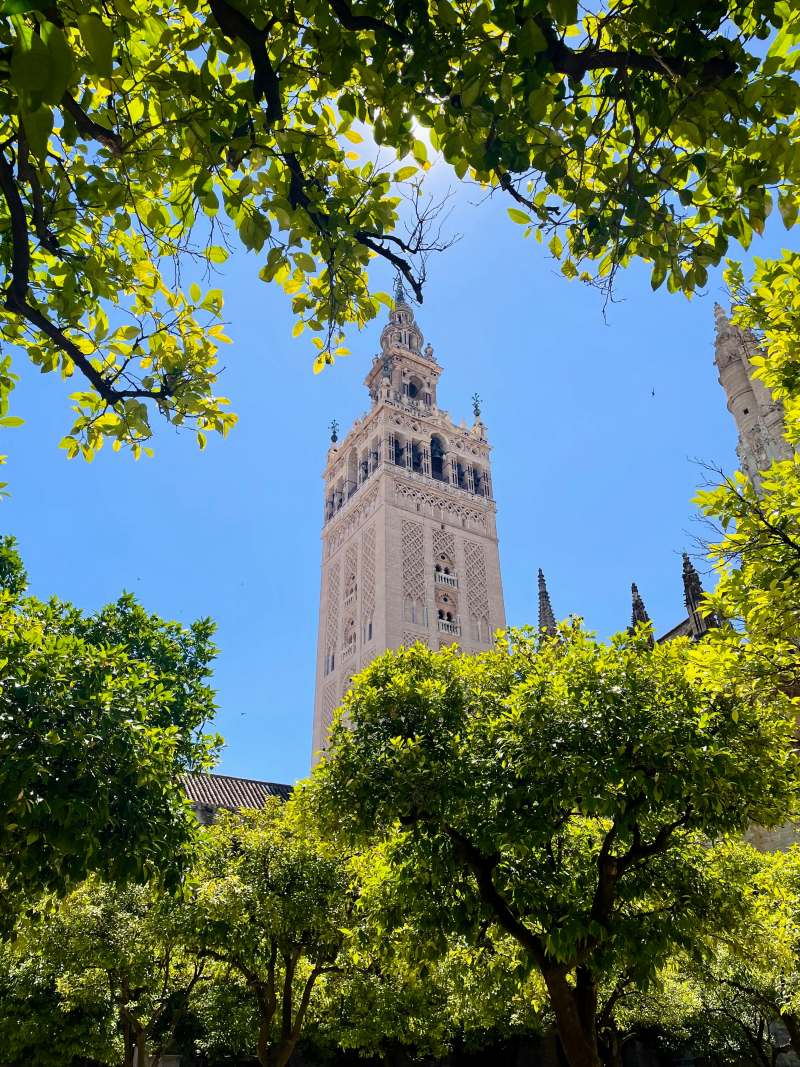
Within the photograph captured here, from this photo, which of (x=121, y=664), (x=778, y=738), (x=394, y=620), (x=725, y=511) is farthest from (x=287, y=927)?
(x=394, y=620)

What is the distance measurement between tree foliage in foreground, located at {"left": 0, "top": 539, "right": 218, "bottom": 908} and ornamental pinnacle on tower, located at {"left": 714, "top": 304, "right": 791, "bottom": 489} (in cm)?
2372

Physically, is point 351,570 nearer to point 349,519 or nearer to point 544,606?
point 349,519

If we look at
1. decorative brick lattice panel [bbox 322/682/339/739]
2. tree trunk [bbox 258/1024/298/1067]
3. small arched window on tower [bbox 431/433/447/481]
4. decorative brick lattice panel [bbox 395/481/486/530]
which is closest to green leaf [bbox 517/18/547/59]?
tree trunk [bbox 258/1024/298/1067]

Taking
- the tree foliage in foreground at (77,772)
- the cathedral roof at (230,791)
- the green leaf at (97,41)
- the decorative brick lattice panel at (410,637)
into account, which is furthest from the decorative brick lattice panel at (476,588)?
the green leaf at (97,41)

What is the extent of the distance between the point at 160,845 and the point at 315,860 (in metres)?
8.15

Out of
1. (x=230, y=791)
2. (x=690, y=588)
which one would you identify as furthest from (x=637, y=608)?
(x=230, y=791)

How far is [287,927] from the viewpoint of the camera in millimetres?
14781

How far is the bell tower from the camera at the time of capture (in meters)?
43.6

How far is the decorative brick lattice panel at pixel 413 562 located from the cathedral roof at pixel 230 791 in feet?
42.1

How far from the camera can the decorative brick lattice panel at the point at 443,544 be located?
1855 inches

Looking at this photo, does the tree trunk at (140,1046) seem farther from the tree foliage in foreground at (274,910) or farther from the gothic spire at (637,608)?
the gothic spire at (637,608)

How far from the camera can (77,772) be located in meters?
8.00

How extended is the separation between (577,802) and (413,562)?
35.3 metres

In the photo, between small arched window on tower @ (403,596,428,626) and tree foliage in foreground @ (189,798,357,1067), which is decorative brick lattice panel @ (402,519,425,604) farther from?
tree foliage in foreground @ (189,798,357,1067)
